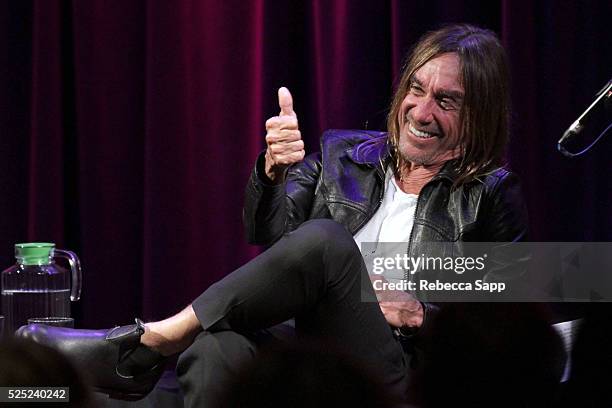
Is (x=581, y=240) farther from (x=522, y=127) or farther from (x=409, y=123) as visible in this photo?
(x=409, y=123)

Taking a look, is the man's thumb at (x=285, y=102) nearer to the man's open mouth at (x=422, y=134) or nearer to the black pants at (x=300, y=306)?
the black pants at (x=300, y=306)

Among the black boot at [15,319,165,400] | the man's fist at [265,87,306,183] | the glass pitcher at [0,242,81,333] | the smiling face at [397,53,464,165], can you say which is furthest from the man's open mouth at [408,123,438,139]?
the glass pitcher at [0,242,81,333]

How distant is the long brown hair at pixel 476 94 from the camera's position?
1874 mm

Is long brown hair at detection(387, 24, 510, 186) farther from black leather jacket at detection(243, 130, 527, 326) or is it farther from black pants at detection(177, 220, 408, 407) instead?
black pants at detection(177, 220, 408, 407)

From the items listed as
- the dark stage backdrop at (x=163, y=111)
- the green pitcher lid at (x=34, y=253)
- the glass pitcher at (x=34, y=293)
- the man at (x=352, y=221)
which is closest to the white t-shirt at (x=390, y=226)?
the man at (x=352, y=221)

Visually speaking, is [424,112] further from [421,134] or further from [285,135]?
[285,135]

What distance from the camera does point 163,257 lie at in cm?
253

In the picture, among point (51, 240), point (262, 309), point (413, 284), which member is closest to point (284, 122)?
point (262, 309)

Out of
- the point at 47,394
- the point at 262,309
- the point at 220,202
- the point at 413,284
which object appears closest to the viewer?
the point at 47,394

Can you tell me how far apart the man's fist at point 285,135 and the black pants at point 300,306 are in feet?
0.40

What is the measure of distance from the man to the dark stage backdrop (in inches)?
14.7

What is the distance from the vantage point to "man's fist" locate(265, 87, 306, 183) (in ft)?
5.11

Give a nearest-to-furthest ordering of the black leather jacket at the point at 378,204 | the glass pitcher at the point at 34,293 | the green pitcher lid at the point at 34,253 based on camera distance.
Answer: the black leather jacket at the point at 378,204
the green pitcher lid at the point at 34,253
the glass pitcher at the point at 34,293

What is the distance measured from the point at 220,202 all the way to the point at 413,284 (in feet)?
2.66
